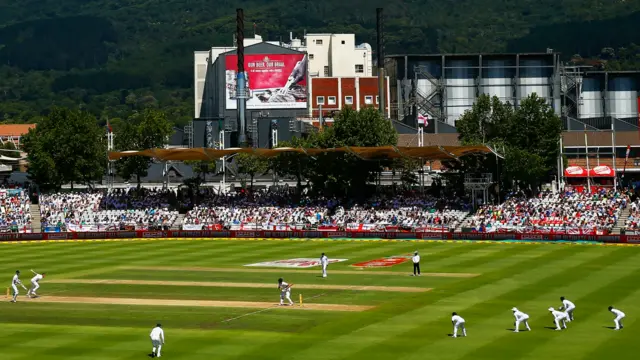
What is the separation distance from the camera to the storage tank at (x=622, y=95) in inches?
6998

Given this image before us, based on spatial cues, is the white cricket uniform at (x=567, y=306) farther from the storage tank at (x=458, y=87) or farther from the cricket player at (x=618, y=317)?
the storage tank at (x=458, y=87)

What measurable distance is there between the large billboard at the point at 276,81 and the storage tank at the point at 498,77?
111 feet

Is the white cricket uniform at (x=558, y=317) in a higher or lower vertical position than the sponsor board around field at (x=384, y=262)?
lower

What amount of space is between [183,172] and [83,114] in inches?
1472

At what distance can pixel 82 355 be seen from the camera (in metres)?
36.2

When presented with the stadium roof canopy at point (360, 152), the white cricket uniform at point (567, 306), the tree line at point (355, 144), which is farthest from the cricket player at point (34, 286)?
the tree line at point (355, 144)

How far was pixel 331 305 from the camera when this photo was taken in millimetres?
47375

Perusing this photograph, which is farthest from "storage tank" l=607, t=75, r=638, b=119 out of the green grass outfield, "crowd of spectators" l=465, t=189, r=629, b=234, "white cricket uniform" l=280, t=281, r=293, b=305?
"white cricket uniform" l=280, t=281, r=293, b=305

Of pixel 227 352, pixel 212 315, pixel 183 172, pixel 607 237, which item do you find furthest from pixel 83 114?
pixel 227 352

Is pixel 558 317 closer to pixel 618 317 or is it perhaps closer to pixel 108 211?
pixel 618 317

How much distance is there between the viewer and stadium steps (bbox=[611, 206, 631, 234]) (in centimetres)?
8056

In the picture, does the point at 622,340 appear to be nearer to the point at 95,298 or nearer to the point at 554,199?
the point at 95,298

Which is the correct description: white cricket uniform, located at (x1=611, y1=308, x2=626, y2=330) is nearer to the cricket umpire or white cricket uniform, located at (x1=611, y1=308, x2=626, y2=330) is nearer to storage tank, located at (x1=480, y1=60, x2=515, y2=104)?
the cricket umpire

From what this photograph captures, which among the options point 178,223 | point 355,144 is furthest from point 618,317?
point 355,144
